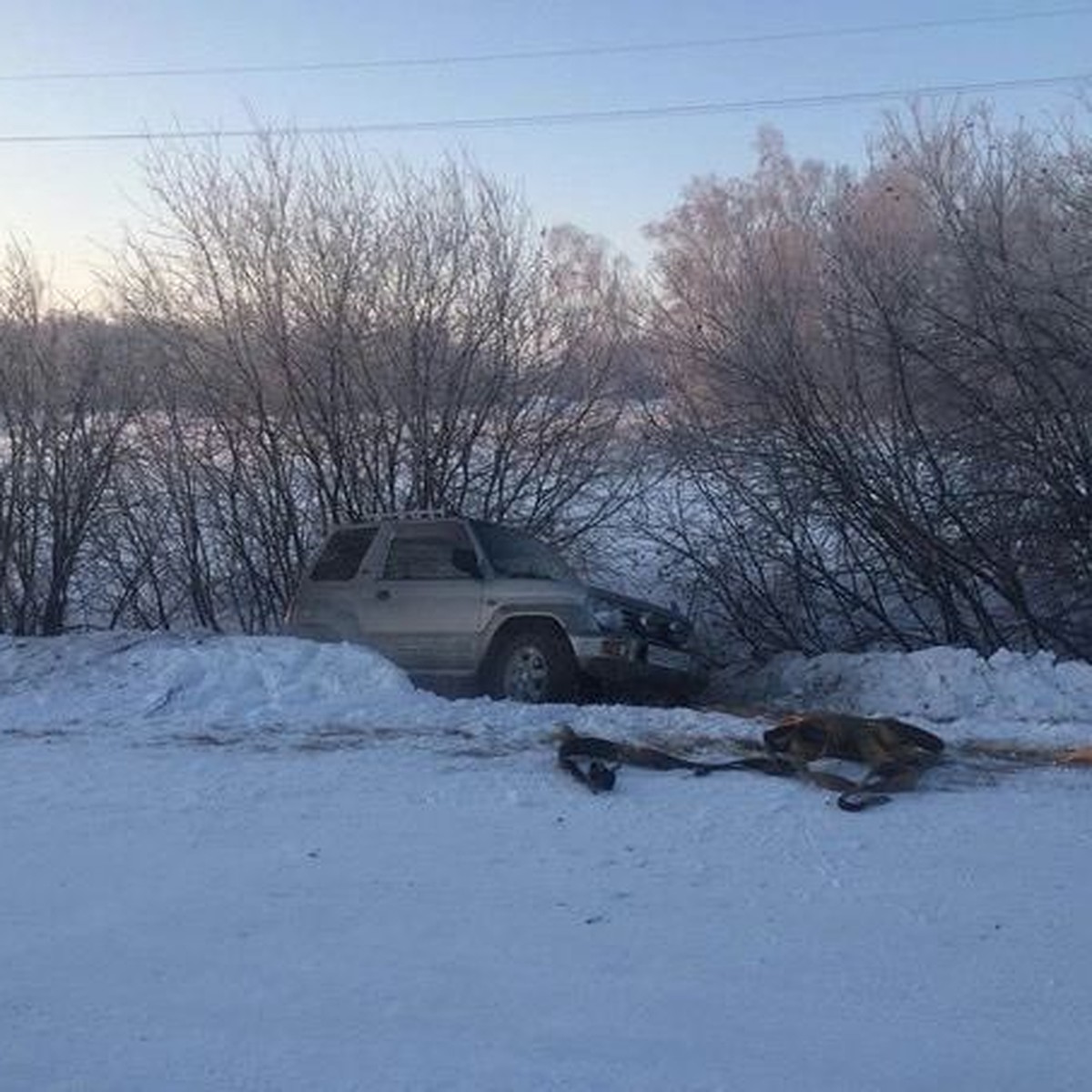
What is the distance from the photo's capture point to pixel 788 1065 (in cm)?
429

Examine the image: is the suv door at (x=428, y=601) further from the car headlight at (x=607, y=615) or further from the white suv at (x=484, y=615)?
the car headlight at (x=607, y=615)

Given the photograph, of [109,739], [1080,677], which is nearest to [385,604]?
[109,739]

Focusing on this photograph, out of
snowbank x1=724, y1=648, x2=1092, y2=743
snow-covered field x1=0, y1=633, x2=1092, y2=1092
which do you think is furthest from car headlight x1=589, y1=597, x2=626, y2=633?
snow-covered field x1=0, y1=633, x2=1092, y2=1092

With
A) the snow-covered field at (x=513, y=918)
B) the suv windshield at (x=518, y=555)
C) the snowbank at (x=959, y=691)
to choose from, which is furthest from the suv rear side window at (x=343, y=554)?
the snowbank at (x=959, y=691)

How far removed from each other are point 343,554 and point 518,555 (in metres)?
1.59

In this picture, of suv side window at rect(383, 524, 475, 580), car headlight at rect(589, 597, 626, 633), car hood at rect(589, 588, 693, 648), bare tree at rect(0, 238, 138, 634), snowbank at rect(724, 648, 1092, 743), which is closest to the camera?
snowbank at rect(724, 648, 1092, 743)

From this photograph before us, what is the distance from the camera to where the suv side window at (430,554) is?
40.5ft

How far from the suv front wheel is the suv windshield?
51 centimetres

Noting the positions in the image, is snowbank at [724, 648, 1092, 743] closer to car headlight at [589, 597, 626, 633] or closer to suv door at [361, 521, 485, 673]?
car headlight at [589, 597, 626, 633]

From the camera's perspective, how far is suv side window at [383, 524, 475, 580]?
40.5ft

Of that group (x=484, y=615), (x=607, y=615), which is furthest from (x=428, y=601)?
(x=607, y=615)

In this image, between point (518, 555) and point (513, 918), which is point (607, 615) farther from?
point (513, 918)

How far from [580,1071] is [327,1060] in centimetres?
74

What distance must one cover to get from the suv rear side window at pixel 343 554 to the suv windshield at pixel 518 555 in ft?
3.37
